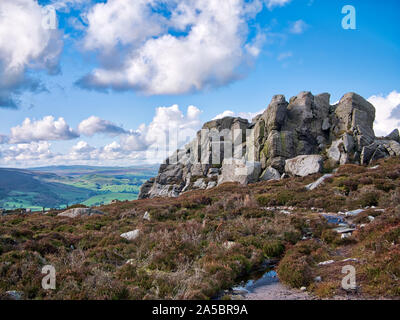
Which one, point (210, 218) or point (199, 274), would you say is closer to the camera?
point (199, 274)

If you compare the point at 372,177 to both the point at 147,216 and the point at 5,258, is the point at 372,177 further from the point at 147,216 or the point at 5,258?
the point at 5,258

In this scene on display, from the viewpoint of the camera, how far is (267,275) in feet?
32.8

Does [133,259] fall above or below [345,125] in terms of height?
below

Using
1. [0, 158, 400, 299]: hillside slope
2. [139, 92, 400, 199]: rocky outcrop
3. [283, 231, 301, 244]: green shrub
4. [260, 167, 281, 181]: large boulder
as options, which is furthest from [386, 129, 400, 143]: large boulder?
[283, 231, 301, 244]: green shrub

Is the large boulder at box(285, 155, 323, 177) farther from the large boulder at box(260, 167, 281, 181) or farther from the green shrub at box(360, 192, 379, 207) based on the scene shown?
the green shrub at box(360, 192, 379, 207)

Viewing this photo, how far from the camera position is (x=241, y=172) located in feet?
137

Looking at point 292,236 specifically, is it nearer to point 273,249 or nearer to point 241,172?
point 273,249

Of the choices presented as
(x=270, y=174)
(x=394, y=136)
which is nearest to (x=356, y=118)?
(x=394, y=136)

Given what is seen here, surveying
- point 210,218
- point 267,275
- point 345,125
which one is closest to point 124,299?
point 267,275

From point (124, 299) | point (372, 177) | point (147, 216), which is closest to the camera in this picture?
point (124, 299)

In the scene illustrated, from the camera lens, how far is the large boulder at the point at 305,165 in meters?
36.3

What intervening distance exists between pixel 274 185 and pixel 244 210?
14496 millimetres

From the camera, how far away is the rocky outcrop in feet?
129

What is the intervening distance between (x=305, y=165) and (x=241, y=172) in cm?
989
